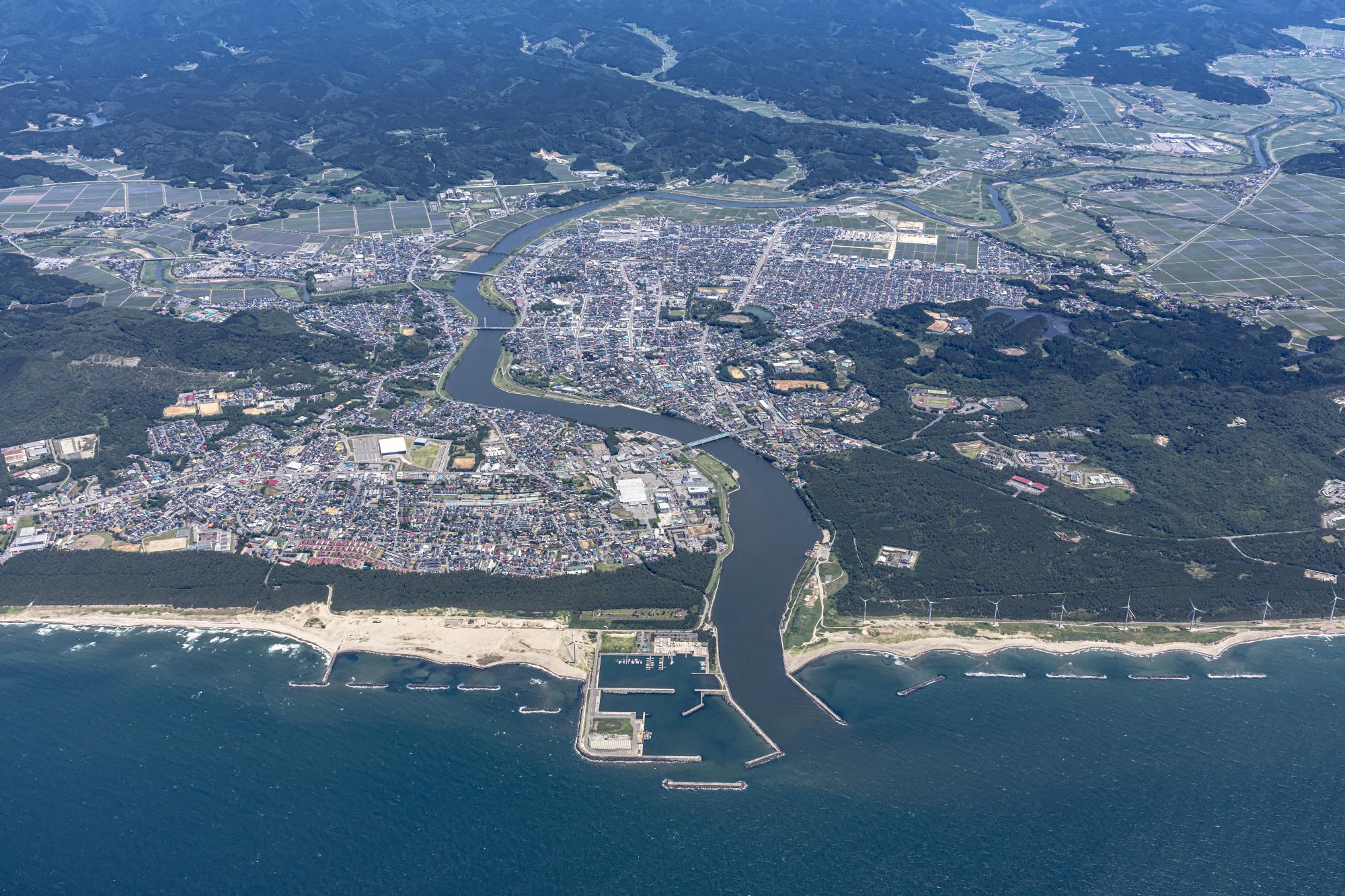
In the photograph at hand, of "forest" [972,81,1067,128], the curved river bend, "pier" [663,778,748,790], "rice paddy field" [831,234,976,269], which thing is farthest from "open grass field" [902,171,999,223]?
"pier" [663,778,748,790]

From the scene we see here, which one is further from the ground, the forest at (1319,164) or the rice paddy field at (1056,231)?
the forest at (1319,164)

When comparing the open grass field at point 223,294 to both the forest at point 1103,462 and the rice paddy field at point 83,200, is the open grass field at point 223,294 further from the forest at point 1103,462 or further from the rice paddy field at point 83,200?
the forest at point 1103,462

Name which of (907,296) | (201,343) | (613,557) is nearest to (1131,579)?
(613,557)

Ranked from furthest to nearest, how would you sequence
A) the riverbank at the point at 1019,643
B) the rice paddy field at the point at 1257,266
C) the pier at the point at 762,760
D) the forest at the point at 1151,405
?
the rice paddy field at the point at 1257,266, the forest at the point at 1151,405, the riverbank at the point at 1019,643, the pier at the point at 762,760

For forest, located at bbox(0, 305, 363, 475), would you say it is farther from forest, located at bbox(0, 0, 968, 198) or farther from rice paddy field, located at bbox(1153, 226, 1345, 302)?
rice paddy field, located at bbox(1153, 226, 1345, 302)

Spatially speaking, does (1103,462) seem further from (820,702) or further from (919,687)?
(820,702)

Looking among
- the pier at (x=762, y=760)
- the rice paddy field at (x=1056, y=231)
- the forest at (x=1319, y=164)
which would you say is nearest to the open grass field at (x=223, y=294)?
the pier at (x=762, y=760)
